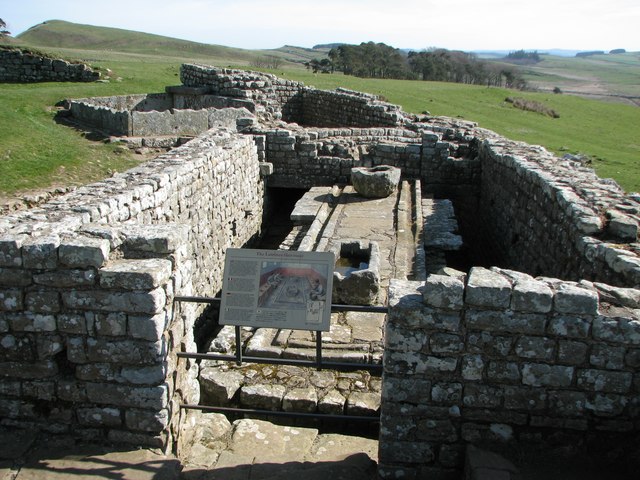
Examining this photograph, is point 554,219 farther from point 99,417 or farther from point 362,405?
point 99,417

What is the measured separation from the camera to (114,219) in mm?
6895

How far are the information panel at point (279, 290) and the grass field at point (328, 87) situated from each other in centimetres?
863

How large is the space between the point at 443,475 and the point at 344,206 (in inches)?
359

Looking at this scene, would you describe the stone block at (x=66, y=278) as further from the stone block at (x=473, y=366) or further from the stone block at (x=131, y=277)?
the stone block at (x=473, y=366)

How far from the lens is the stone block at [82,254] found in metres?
4.76

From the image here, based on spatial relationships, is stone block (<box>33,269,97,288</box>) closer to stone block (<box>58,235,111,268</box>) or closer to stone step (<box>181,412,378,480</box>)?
stone block (<box>58,235,111,268</box>)

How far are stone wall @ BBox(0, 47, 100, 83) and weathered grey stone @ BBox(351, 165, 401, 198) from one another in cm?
1599

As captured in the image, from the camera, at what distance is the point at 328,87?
29.5 metres

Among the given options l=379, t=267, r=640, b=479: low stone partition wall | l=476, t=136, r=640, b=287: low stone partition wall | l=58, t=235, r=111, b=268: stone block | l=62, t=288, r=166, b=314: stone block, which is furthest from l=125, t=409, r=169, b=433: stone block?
l=476, t=136, r=640, b=287: low stone partition wall

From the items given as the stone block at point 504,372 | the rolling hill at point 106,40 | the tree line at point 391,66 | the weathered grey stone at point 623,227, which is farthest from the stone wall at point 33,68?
the rolling hill at point 106,40

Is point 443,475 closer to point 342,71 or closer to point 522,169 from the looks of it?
point 522,169

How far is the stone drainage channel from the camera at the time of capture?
6473mm

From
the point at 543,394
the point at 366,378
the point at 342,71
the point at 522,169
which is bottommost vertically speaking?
the point at 366,378

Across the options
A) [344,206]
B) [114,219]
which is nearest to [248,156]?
[344,206]
